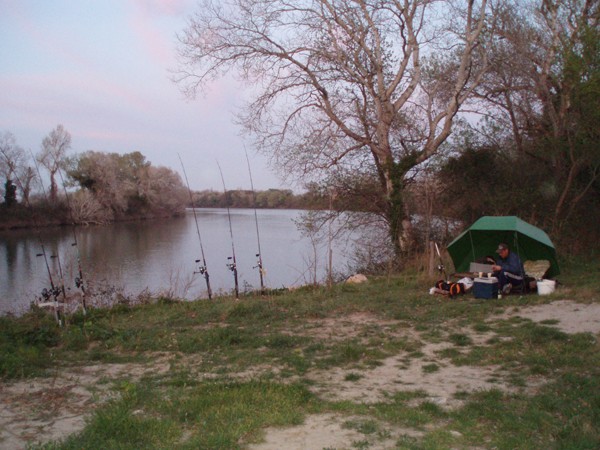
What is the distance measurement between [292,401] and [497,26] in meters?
16.2

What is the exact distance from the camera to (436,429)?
4.11 meters

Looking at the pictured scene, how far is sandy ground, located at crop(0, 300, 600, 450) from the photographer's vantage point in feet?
13.1

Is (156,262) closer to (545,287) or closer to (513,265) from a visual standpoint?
(513,265)

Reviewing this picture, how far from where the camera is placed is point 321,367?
5.95 metres

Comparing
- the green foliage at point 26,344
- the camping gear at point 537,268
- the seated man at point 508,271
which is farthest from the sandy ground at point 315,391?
the camping gear at point 537,268

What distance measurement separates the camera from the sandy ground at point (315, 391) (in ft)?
13.1

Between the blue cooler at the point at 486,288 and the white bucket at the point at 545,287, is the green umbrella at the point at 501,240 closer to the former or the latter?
the white bucket at the point at 545,287

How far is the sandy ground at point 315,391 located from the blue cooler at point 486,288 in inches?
96.2

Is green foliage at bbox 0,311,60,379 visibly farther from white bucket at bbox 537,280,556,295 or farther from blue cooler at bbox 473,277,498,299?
white bucket at bbox 537,280,556,295

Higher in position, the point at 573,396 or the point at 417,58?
the point at 417,58

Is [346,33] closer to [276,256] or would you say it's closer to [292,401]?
[276,256]

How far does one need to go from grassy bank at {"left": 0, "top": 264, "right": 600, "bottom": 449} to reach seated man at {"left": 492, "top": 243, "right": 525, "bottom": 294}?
421 millimetres

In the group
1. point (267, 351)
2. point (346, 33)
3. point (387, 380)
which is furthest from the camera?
A: point (346, 33)

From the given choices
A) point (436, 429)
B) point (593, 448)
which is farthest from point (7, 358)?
point (593, 448)
